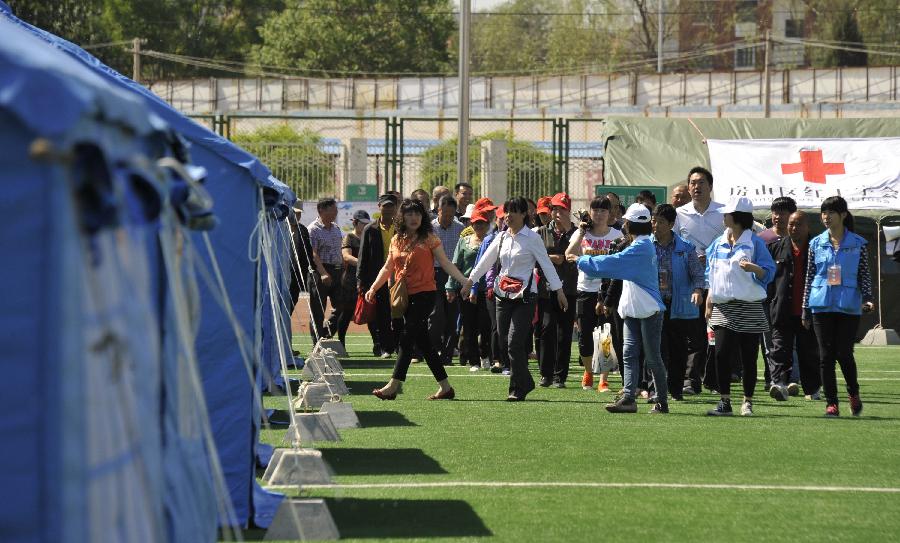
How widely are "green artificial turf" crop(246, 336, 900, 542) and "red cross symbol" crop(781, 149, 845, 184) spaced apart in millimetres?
9264

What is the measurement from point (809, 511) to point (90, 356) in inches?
203

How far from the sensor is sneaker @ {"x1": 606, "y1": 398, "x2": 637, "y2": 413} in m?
12.2

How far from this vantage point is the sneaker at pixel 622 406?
12242mm

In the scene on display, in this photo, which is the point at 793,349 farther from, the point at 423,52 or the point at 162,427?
the point at 423,52

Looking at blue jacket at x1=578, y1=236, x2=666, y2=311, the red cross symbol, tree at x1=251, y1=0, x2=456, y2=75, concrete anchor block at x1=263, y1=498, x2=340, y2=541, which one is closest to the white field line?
concrete anchor block at x1=263, y1=498, x2=340, y2=541

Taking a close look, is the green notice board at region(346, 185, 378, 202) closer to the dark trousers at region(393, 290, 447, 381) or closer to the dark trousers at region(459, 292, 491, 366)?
the dark trousers at region(459, 292, 491, 366)

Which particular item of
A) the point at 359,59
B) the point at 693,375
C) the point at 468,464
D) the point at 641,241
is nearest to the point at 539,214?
the point at 693,375

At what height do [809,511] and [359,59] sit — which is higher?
[359,59]

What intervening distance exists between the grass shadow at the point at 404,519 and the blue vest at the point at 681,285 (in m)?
5.90

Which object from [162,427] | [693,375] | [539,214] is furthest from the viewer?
[539,214]

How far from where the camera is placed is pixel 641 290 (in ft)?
39.0

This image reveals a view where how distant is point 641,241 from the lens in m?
11.9

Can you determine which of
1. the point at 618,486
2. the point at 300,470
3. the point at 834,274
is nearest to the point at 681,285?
the point at 834,274

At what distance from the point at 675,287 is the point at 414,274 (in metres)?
2.50
